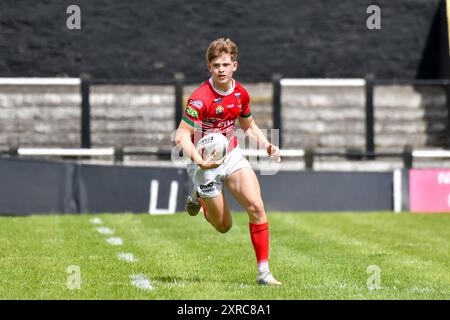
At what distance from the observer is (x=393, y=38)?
34.1 meters

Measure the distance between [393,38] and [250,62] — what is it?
377 centimetres

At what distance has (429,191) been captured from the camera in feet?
81.7

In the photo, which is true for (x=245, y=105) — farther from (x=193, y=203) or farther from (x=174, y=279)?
(x=174, y=279)

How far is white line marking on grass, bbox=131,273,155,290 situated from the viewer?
12145 millimetres

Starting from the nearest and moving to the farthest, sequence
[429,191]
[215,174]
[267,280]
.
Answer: [267,280], [215,174], [429,191]

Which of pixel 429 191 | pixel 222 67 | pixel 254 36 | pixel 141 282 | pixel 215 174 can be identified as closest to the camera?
pixel 222 67

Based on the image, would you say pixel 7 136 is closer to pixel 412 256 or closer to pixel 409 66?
pixel 409 66

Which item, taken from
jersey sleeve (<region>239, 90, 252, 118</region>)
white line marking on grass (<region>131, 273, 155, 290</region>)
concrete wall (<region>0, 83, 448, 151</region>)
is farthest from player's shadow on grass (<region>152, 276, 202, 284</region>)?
concrete wall (<region>0, 83, 448, 151</region>)

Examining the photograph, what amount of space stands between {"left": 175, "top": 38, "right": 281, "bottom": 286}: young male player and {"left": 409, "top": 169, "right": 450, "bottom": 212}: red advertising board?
40.8 ft

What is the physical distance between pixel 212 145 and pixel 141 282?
59.2 inches

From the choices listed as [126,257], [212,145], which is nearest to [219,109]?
[212,145]
